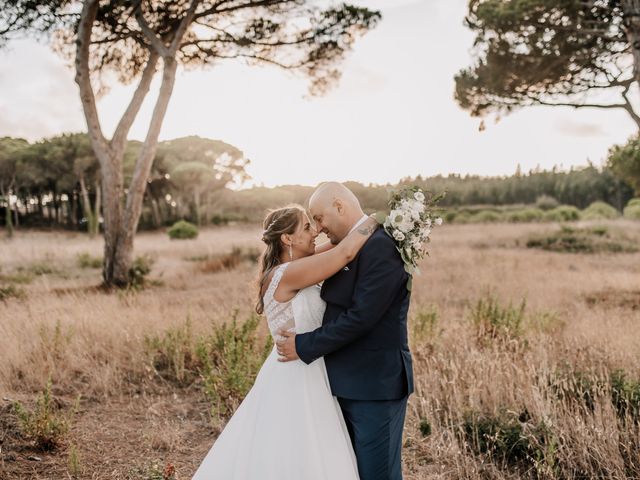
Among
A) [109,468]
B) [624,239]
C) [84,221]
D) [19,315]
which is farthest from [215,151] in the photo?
[109,468]

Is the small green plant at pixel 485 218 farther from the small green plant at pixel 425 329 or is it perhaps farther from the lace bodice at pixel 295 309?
the lace bodice at pixel 295 309

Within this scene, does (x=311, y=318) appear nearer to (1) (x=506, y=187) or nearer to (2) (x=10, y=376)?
(2) (x=10, y=376)

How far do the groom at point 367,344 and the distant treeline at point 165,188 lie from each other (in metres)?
22.1

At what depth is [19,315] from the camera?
6809mm

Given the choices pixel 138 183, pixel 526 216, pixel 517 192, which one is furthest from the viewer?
pixel 517 192

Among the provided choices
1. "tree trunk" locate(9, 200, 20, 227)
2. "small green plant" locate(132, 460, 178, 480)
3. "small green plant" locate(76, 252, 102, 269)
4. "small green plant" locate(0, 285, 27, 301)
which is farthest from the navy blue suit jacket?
"tree trunk" locate(9, 200, 20, 227)

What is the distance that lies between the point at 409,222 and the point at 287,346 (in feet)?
2.47

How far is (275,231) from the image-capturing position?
2.62 metres

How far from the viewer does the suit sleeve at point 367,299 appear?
217 centimetres

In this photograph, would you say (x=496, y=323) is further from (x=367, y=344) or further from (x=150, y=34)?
(x=150, y=34)

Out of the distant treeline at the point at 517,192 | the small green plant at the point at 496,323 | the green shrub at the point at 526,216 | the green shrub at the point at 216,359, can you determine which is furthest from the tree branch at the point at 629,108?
the distant treeline at the point at 517,192

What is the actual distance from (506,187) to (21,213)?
53430 mm

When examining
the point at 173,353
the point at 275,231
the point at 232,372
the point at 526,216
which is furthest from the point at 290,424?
the point at 526,216

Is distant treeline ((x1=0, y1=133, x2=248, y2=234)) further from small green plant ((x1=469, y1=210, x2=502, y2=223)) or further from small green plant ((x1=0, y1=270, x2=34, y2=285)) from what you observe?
small green plant ((x1=469, y1=210, x2=502, y2=223))
